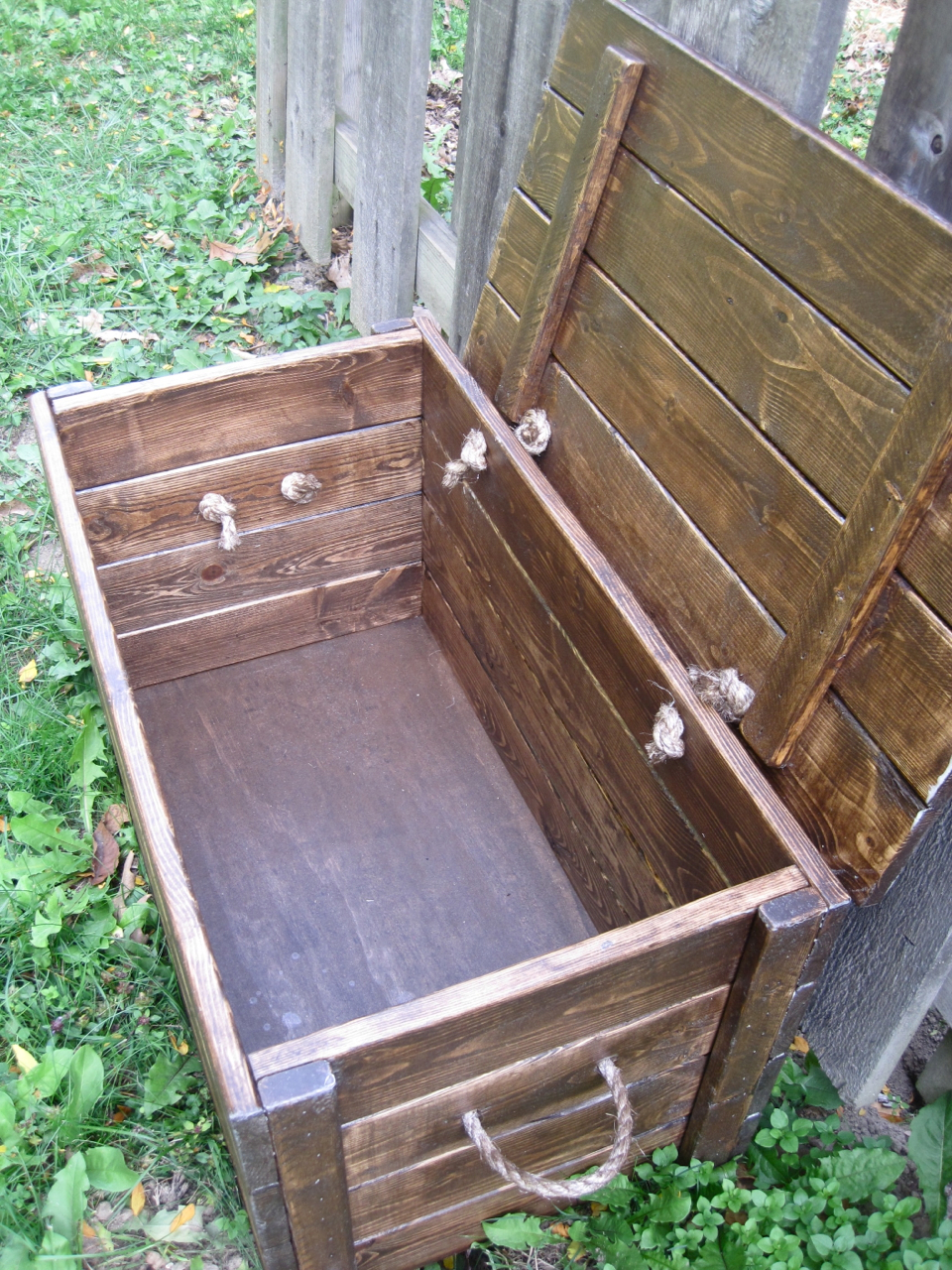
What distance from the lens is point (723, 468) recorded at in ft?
5.08

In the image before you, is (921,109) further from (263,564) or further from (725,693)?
(263,564)

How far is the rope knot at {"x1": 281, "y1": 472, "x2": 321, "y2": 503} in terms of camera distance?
223 centimetres

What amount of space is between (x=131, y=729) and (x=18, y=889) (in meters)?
0.78

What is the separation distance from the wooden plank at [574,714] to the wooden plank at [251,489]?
0.09 metres

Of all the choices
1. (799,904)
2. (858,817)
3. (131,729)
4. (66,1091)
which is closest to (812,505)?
(858,817)

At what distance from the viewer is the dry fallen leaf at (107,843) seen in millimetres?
2146

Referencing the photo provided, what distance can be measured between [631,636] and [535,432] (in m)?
0.50

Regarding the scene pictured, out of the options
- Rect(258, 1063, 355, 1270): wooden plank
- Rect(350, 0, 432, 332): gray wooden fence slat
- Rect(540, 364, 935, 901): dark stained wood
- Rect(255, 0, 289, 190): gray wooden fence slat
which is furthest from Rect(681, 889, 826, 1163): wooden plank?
Rect(255, 0, 289, 190): gray wooden fence slat

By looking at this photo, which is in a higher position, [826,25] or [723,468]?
[826,25]

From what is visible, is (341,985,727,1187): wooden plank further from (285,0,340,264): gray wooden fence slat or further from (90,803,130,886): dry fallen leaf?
(285,0,340,264): gray wooden fence slat

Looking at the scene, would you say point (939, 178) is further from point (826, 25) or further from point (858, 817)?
point (858, 817)

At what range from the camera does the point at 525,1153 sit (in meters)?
1.48

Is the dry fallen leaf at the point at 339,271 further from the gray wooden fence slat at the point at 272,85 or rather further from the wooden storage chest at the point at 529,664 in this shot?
the wooden storage chest at the point at 529,664

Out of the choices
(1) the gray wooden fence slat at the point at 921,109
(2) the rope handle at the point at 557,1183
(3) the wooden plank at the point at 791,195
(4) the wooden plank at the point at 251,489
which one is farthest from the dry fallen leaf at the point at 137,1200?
(1) the gray wooden fence slat at the point at 921,109
